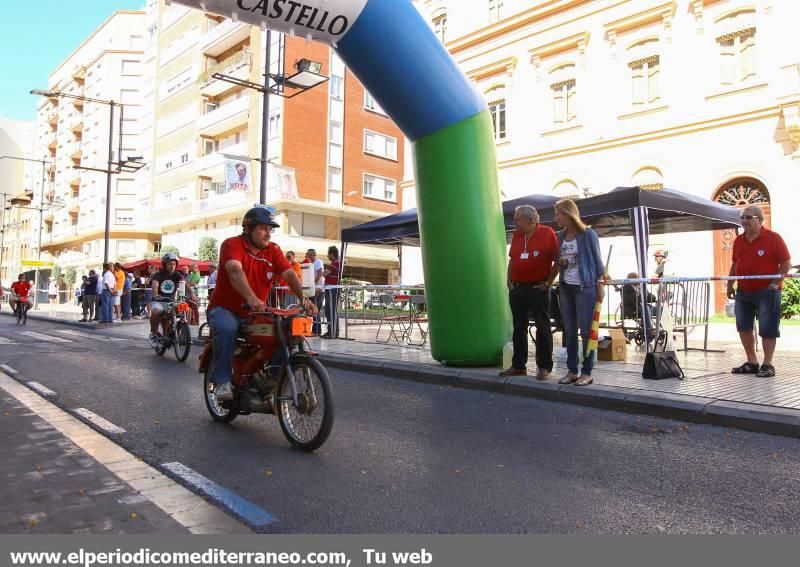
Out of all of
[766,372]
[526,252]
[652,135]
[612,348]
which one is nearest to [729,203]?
[652,135]

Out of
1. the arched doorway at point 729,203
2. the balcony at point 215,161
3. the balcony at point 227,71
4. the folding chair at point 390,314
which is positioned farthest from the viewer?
the balcony at point 215,161

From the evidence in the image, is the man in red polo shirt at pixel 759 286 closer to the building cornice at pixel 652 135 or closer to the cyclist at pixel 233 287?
the cyclist at pixel 233 287

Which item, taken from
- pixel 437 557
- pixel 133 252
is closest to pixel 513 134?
pixel 437 557

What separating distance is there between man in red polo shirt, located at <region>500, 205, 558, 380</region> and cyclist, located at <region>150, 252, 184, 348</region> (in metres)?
5.97

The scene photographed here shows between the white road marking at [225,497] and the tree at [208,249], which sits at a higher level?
the tree at [208,249]

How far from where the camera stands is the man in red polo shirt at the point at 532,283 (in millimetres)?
7305

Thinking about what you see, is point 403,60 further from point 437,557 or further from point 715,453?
point 437,557

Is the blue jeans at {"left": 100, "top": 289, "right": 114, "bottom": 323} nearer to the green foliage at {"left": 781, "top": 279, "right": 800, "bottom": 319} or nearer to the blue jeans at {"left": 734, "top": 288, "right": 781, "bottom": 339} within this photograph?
the blue jeans at {"left": 734, "top": 288, "right": 781, "bottom": 339}

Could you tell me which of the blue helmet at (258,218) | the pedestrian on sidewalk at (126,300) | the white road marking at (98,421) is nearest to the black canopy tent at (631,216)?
the blue helmet at (258,218)

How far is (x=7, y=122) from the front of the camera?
9256cm

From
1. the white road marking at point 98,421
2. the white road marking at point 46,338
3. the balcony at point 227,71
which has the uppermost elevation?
the balcony at point 227,71

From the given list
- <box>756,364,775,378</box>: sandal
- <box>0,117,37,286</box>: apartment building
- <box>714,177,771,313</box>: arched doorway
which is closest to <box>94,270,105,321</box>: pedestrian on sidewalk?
<box>756,364,775,378</box>: sandal

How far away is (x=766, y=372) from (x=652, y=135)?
15610 millimetres

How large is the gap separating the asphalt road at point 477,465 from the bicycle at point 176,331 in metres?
3.06
